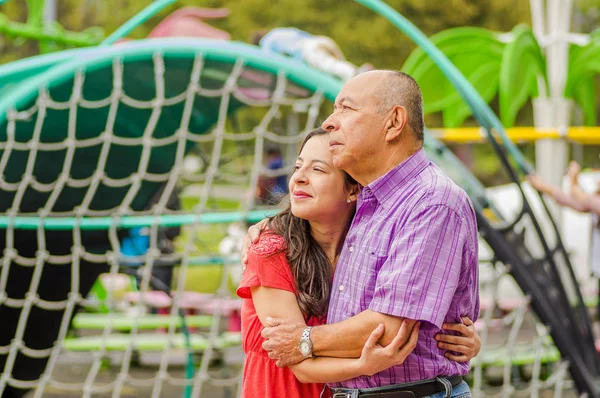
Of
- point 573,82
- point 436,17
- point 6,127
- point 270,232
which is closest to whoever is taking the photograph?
point 270,232

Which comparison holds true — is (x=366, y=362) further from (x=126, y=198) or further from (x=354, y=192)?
(x=126, y=198)

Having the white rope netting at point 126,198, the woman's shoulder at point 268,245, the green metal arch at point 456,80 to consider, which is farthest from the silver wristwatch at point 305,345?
the green metal arch at point 456,80

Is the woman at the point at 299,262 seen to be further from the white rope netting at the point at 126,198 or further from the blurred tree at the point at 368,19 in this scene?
the blurred tree at the point at 368,19

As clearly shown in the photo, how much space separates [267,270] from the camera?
2.35 meters

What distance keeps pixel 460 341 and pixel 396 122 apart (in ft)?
1.86

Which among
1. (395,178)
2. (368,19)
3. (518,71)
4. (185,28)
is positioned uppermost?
(368,19)

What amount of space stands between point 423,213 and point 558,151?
7124 mm

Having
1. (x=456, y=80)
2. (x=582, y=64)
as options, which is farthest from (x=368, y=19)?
A: (x=456, y=80)

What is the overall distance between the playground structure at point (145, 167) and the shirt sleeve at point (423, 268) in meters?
2.67

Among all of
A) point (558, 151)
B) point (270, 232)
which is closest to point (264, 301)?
point (270, 232)

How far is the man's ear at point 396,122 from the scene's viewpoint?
218cm

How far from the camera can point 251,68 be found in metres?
5.21

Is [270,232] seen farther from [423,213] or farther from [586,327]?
[586,327]

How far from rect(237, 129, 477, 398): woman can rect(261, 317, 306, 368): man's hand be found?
0.05 m
